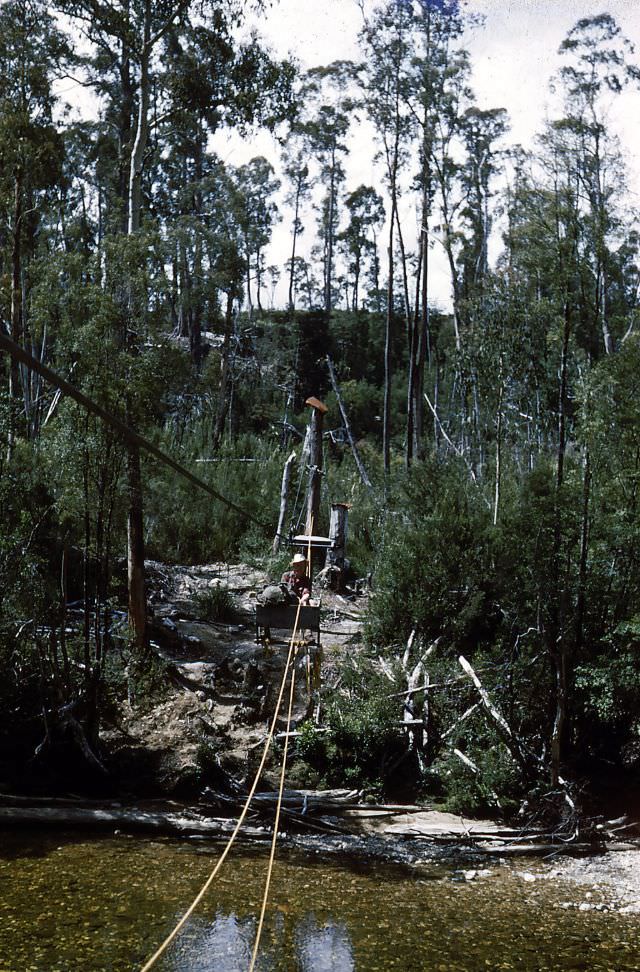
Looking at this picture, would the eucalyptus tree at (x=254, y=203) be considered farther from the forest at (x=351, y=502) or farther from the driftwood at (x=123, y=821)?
the driftwood at (x=123, y=821)

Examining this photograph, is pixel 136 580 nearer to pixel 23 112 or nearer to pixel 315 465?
pixel 315 465

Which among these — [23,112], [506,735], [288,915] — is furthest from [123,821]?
[23,112]

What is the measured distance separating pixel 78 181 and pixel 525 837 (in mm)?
20846

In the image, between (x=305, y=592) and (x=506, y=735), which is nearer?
(x=506, y=735)

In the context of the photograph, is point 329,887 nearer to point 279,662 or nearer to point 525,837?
point 525,837

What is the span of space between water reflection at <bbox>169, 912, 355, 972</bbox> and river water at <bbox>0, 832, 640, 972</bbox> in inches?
0.5

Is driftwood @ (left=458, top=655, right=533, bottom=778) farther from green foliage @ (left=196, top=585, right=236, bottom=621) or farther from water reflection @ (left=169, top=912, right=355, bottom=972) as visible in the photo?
green foliage @ (left=196, top=585, right=236, bottom=621)

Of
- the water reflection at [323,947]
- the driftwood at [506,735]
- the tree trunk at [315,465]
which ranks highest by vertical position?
the tree trunk at [315,465]

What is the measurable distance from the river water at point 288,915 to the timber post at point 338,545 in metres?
6.99

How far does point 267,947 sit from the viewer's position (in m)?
4.91

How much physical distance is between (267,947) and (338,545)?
28.7 feet

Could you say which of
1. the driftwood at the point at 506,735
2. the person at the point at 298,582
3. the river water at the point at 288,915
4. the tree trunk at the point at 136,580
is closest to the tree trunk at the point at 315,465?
the tree trunk at the point at 136,580

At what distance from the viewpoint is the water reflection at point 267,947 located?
4652 mm

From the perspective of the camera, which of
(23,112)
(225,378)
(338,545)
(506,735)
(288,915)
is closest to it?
(288,915)
